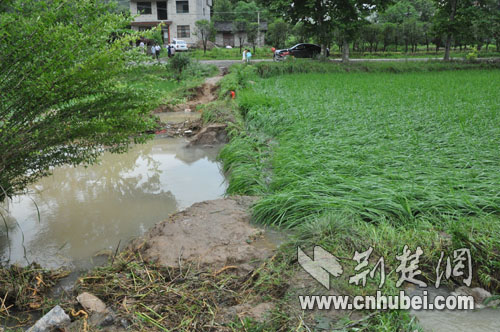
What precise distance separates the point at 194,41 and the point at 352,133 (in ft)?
106

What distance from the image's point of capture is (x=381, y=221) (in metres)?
3.44

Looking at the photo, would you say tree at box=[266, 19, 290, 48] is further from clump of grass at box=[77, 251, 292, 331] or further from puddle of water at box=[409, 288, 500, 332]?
puddle of water at box=[409, 288, 500, 332]

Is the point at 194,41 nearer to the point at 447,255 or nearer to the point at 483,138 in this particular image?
the point at 483,138

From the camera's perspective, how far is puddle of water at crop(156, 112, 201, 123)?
11.1 meters

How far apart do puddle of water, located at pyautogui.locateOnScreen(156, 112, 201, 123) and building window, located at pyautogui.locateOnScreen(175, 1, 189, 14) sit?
26473 millimetres

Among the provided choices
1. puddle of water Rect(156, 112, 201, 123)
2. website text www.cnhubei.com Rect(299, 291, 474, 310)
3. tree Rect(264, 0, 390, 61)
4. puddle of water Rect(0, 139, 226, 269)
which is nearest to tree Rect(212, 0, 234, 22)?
tree Rect(264, 0, 390, 61)

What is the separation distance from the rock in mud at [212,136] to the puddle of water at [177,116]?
8.51 ft

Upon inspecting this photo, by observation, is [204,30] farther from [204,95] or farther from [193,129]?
[193,129]

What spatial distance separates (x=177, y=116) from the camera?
465 inches

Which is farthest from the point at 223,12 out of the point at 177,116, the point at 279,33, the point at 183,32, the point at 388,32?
the point at 177,116

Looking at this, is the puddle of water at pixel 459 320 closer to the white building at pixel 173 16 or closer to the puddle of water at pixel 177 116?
the puddle of water at pixel 177 116

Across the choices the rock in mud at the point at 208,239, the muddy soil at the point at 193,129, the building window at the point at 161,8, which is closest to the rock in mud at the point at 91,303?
the rock in mud at the point at 208,239

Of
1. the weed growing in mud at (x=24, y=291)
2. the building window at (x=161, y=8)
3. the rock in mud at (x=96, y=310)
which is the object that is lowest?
the weed growing in mud at (x=24, y=291)

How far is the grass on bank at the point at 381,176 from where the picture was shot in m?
2.97
